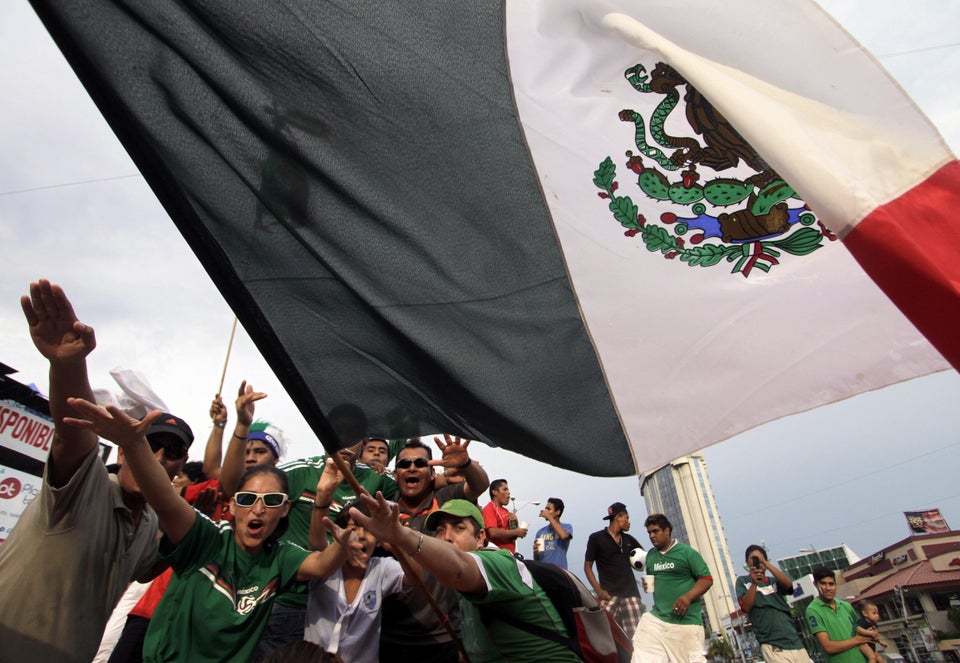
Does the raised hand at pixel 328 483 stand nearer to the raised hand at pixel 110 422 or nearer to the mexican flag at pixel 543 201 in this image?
the mexican flag at pixel 543 201

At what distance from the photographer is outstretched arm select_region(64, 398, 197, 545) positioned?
222 cm

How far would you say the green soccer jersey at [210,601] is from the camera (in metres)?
2.86

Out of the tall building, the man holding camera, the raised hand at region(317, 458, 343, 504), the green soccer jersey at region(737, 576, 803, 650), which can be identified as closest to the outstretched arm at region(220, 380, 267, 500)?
the raised hand at region(317, 458, 343, 504)

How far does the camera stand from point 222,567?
306cm

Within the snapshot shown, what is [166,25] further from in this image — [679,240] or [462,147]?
[679,240]

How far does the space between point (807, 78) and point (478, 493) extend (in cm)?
316

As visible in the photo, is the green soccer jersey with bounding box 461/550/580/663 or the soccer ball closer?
the green soccer jersey with bounding box 461/550/580/663

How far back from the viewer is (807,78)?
2303 millimetres

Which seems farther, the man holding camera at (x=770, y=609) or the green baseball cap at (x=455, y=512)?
the man holding camera at (x=770, y=609)

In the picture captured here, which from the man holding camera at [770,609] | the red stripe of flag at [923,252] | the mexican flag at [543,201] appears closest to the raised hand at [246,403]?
the mexican flag at [543,201]

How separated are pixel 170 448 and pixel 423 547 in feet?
4.56

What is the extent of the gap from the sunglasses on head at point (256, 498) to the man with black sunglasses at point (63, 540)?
69cm

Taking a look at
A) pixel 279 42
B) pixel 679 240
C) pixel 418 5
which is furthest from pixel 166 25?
pixel 679 240

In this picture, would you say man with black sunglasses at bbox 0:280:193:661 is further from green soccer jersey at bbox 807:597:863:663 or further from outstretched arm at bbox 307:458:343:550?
green soccer jersey at bbox 807:597:863:663
